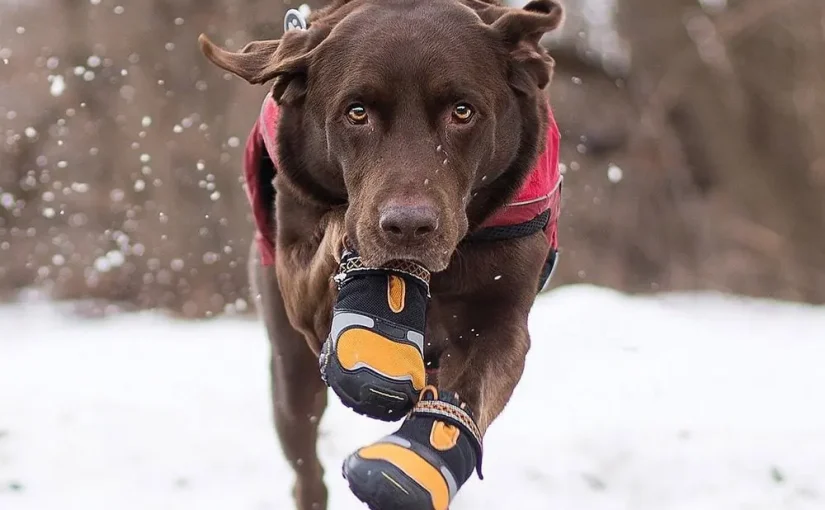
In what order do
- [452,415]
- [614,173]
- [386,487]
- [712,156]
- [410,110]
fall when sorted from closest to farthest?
1. [386,487]
2. [452,415]
3. [410,110]
4. [614,173]
5. [712,156]

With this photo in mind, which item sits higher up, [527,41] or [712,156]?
[527,41]

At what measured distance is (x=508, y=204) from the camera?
→ 8.63 ft

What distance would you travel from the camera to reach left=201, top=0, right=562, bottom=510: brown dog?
2.28 meters

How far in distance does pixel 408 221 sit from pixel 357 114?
15.6 inches

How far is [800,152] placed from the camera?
10688 millimetres

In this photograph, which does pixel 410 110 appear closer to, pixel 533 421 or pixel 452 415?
pixel 452 415

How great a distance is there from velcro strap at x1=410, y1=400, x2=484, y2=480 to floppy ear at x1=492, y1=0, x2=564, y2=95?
896 millimetres

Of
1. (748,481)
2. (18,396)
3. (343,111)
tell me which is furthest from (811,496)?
(18,396)

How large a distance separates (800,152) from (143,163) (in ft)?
22.5

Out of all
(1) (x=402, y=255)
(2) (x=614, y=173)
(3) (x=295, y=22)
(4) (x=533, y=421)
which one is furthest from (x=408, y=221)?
(2) (x=614, y=173)

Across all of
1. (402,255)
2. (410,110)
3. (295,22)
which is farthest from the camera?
(295,22)

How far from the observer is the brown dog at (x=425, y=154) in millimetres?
2275

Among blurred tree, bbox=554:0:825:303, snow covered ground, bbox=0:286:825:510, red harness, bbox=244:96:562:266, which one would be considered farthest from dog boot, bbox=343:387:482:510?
blurred tree, bbox=554:0:825:303

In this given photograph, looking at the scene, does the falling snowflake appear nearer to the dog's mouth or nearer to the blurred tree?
the blurred tree
